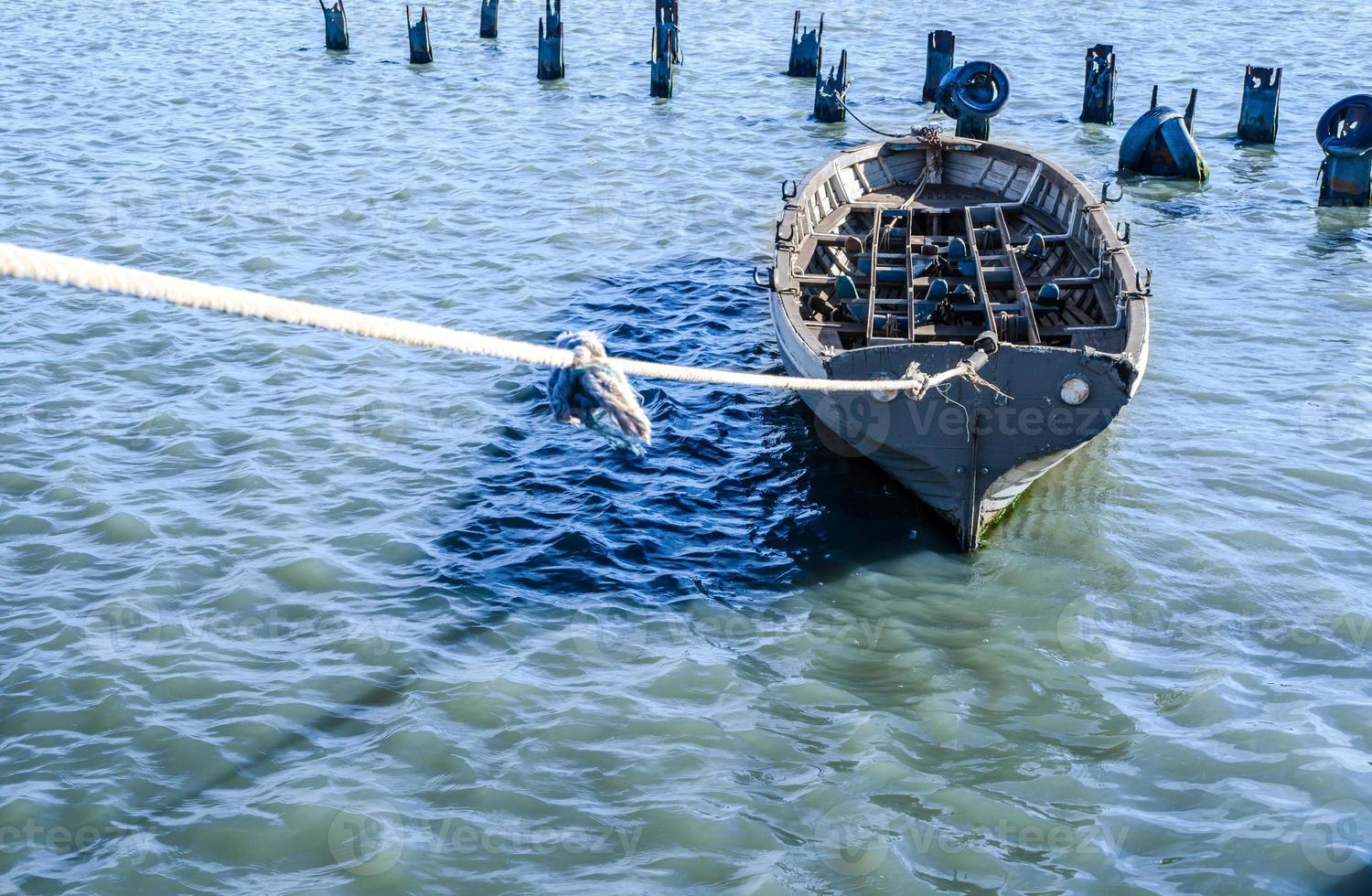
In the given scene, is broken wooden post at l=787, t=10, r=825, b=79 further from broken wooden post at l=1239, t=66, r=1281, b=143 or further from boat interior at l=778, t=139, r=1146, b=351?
boat interior at l=778, t=139, r=1146, b=351

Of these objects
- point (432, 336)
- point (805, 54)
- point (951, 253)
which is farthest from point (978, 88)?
point (432, 336)

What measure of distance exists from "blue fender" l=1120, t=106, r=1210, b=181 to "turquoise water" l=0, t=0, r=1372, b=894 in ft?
4.64

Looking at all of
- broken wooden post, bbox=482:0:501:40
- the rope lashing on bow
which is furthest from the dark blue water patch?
broken wooden post, bbox=482:0:501:40

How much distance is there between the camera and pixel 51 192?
2070 centimetres

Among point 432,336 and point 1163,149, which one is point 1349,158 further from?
point 432,336

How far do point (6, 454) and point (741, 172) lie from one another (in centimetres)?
1389

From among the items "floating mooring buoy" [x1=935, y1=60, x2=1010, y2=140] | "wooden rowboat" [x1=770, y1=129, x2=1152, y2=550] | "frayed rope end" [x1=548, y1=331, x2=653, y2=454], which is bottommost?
"wooden rowboat" [x1=770, y1=129, x2=1152, y2=550]

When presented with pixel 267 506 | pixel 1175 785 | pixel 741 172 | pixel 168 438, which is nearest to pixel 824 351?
pixel 1175 785

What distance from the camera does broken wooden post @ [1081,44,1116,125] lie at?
24.8 m

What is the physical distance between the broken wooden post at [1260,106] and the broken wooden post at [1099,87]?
2563 mm

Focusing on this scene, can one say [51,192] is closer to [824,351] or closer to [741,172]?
[741,172]

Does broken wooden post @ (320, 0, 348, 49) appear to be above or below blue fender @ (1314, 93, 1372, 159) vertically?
above

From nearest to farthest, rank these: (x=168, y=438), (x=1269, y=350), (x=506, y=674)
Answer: (x=506, y=674) < (x=168, y=438) < (x=1269, y=350)

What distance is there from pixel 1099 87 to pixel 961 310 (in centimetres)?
1421
